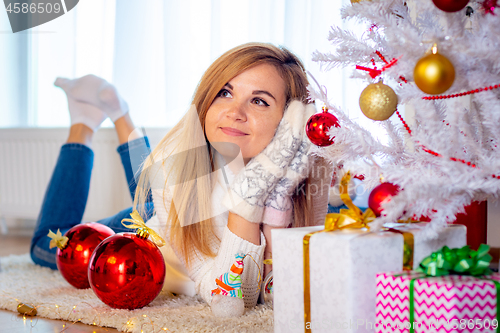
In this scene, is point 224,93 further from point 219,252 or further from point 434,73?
point 434,73

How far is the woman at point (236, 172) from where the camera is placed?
3.38 feet

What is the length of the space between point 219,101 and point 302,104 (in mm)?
211

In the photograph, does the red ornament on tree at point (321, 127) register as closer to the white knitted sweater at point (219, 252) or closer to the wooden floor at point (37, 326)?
the white knitted sweater at point (219, 252)

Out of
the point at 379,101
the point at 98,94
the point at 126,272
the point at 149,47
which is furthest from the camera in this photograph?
the point at 149,47

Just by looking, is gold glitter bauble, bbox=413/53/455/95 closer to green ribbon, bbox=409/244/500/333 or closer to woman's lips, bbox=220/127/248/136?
green ribbon, bbox=409/244/500/333

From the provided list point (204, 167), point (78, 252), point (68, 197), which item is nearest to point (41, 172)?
point (68, 197)

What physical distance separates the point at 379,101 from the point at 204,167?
603mm

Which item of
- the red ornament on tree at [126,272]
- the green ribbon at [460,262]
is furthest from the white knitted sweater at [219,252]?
the green ribbon at [460,262]

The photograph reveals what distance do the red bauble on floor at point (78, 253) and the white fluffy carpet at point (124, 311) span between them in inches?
1.6

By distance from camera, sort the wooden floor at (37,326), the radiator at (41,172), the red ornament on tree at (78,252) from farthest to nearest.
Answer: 1. the radiator at (41,172)
2. the red ornament on tree at (78,252)
3. the wooden floor at (37,326)

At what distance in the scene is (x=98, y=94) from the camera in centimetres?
182

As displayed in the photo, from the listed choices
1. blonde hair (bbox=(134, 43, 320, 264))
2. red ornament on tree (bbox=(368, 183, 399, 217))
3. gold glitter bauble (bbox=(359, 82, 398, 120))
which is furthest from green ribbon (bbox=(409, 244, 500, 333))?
blonde hair (bbox=(134, 43, 320, 264))

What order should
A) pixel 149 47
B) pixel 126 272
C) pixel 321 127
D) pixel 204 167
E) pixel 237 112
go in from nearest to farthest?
pixel 321 127 < pixel 126 272 < pixel 237 112 < pixel 204 167 < pixel 149 47

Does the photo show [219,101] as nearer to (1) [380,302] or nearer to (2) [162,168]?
(2) [162,168]
